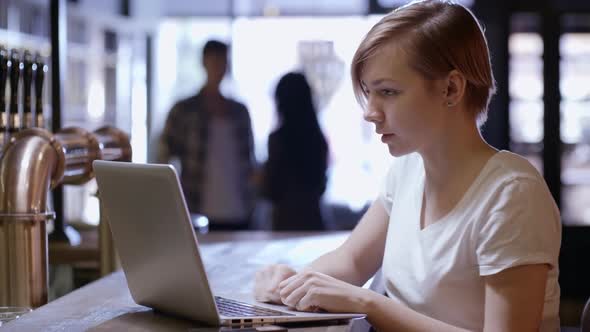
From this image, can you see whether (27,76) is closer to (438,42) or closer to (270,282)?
(270,282)

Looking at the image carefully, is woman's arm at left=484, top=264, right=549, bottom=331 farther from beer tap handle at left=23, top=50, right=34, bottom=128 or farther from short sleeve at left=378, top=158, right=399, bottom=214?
beer tap handle at left=23, top=50, right=34, bottom=128

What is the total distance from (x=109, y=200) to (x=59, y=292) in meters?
1.17

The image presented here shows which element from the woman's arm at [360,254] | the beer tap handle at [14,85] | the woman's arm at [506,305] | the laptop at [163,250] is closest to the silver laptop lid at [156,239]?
the laptop at [163,250]

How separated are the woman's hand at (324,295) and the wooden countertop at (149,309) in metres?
0.03

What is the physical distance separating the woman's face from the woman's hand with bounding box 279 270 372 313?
26 cm

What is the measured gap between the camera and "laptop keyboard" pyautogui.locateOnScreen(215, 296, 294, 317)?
1341 millimetres

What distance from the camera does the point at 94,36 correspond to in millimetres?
6988

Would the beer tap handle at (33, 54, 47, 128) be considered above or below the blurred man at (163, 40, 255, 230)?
above

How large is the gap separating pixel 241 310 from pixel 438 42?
54 centimetres

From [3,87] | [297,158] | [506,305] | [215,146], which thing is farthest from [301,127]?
[506,305]

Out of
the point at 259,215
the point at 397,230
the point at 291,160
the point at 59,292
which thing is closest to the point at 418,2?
the point at 397,230

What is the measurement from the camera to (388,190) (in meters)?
1.80

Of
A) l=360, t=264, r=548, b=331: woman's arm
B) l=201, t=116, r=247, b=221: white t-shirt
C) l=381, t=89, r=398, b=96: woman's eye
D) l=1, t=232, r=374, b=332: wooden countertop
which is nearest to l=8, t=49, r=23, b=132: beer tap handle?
l=1, t=232, r=374, b=332: wooden countertop

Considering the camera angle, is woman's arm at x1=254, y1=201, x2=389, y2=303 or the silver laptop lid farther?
woman's arm at x1=254, y1=201, x2=389, y2=303
